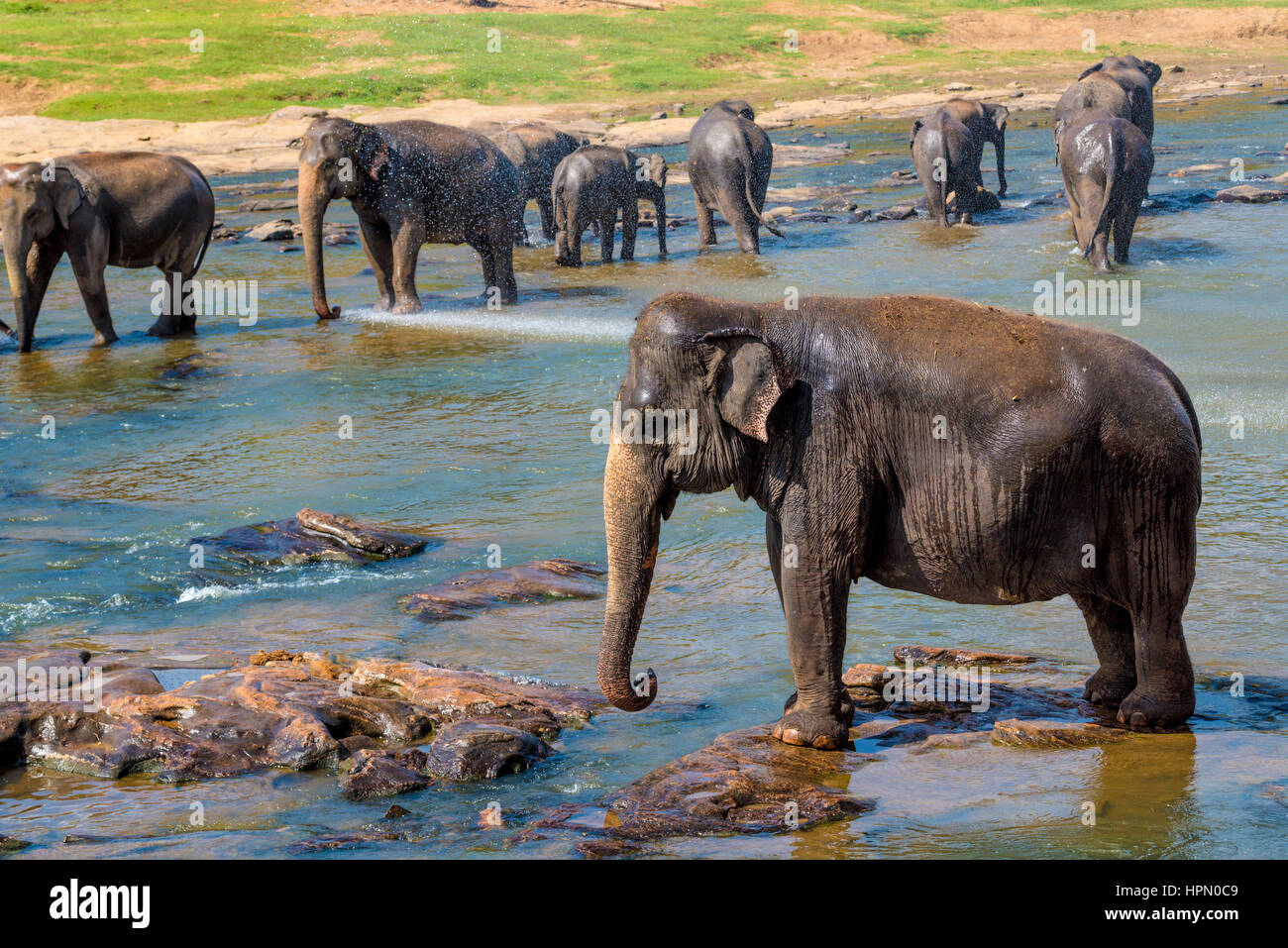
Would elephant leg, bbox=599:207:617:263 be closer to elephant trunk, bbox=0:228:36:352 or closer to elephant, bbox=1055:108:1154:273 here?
elephant, bbox=1055:108:1154:273

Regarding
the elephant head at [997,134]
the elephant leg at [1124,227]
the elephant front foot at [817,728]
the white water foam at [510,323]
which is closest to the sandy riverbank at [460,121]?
the elephant head at [997,134]

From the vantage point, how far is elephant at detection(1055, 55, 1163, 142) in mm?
23547

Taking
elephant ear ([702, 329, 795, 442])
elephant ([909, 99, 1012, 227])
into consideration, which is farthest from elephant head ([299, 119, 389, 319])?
elephant ear ([702, 329, 795, 442])

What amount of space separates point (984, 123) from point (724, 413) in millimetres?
21767

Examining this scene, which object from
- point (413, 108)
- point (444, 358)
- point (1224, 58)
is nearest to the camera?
point (444, 358)

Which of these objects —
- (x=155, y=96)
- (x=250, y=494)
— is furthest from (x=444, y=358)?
(x=155, y=96)

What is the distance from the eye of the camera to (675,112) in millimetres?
42906

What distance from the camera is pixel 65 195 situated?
16266 mm

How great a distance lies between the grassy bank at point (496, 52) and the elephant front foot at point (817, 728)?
40252 mm

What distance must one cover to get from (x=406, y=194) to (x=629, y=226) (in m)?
4.80

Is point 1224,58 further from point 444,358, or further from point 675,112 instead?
point 444,358

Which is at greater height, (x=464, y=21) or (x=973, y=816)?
(x=464, y=21)

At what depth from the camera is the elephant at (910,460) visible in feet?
17.9

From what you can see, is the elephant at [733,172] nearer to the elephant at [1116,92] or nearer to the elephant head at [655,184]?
the elephant head at [655,184]
